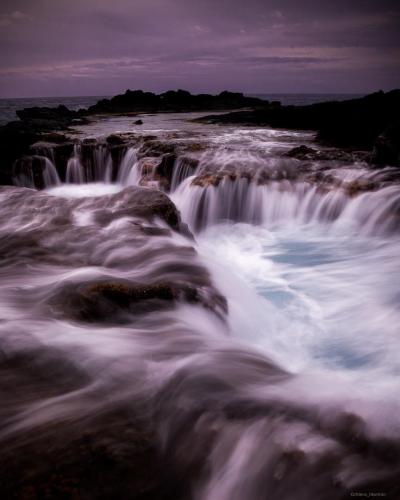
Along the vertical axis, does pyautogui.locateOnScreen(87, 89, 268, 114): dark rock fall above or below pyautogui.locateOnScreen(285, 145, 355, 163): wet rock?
above

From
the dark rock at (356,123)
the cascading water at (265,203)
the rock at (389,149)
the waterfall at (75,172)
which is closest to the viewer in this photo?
the cascading water at (265,203)

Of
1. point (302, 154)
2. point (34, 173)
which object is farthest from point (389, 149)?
point (34, 173)

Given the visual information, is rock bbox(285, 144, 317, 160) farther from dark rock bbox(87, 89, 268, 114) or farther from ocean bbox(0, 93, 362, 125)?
dark rock bbox(87, 89, 268, 114)

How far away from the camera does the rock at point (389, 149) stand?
35.6 feet

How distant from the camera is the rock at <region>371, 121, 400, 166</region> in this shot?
10.8 meters

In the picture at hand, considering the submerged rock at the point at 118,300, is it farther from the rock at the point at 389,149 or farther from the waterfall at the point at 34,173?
the waterfall at the point at 34,173

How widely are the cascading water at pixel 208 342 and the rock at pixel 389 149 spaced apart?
135 cm

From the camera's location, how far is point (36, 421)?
8.80 feet

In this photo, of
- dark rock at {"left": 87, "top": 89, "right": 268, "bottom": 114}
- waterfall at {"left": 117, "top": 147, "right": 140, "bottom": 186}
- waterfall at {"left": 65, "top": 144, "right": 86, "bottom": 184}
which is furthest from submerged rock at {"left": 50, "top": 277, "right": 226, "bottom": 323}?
dark rock at {"left": 87, "top": 89, "right": 268, "bottom": 114}

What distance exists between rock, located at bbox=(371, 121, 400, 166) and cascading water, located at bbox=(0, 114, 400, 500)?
1351mm

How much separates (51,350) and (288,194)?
324 inches

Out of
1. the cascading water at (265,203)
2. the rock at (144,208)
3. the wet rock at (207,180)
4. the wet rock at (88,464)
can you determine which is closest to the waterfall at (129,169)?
the cascading water at (265,203)

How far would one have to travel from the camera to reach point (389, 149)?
1088cm

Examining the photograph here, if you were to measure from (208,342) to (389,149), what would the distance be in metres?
9.53
